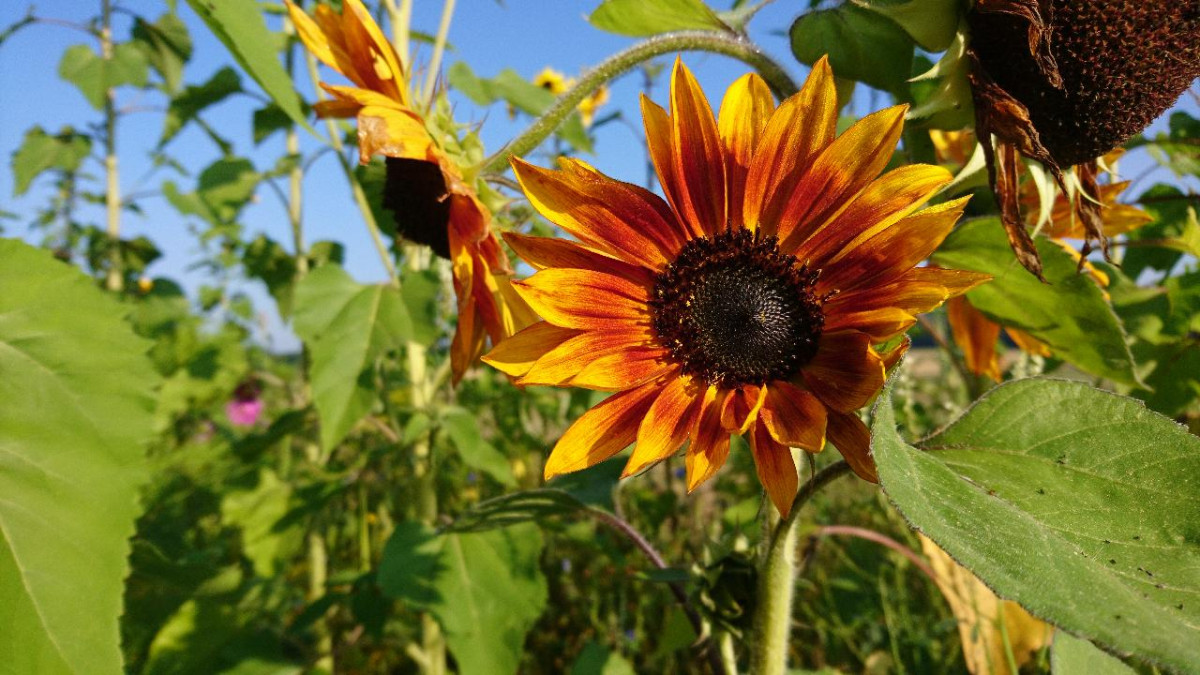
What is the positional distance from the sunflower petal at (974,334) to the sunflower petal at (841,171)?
0.42m

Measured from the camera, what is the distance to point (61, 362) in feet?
2.80

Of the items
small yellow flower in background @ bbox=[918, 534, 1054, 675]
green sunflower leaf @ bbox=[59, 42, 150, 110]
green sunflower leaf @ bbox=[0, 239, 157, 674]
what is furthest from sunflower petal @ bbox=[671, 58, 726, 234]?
green sunflower leaf @ bbox=[59, 42, 150, 110]

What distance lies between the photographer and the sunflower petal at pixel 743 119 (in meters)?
0.72

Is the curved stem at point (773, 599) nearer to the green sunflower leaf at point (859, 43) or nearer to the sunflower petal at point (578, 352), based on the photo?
the sunflower petal at point (578, 352)

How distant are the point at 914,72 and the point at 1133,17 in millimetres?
191

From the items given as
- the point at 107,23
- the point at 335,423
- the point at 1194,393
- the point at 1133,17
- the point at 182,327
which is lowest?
the point at 1194,393

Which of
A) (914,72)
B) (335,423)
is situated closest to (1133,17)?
(914,72)

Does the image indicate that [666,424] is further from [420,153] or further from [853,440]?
[420,153]

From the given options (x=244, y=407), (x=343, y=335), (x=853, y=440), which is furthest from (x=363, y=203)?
(x=244, y=407)

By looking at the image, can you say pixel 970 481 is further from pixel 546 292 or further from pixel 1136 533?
pixel 546 292

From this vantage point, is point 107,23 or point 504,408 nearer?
point 504,408

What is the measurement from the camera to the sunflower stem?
2.89 ft

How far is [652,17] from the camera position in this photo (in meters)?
0.82

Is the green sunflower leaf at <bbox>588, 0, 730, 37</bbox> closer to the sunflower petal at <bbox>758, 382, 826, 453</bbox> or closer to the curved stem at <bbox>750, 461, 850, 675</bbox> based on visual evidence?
the sunflower petal at <bbox>758, 382, 826, 453</bbox>
